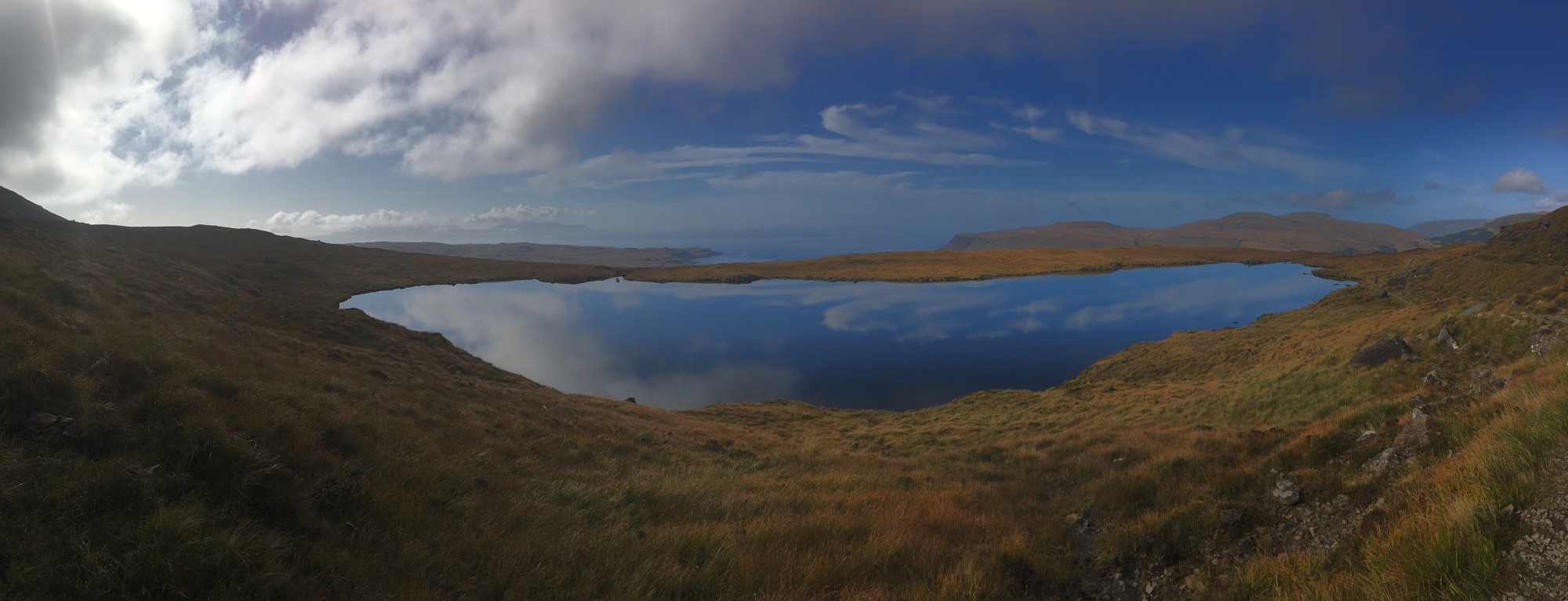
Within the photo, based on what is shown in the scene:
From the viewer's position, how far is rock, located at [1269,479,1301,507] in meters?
6.58

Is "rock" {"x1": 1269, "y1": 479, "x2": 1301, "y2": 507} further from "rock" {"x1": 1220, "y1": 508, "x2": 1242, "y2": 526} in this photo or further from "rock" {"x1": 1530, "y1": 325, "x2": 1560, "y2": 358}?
"rock" {"x1": 1530, "y1": 325, "x2": 1560, "y2": 358}

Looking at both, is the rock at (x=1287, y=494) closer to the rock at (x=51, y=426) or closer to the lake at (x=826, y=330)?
the rock at (x=51, y=426)

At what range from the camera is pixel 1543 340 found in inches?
502

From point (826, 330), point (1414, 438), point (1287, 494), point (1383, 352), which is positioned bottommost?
point (826, 330)

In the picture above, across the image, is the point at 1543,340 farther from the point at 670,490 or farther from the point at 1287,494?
the point at 670,490

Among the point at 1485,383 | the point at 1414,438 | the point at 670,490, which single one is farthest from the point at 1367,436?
the point at 670,490

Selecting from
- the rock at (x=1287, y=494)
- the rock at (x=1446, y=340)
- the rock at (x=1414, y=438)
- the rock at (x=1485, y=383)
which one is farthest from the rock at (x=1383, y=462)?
the rock at (x=1446, y=340)

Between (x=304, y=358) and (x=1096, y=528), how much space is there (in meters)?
20.2

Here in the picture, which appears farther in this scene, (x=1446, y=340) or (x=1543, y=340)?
(x=1446, y=340)

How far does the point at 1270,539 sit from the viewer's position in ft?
19.5

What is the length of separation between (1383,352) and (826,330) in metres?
39.8

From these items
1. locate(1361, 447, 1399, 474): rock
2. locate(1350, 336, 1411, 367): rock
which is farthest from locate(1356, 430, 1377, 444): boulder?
locate(1350, 336, 1411, 367): rock

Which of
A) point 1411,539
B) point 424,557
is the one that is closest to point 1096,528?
point 1411,539

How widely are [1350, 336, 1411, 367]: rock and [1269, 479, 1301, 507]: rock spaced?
581 inches
